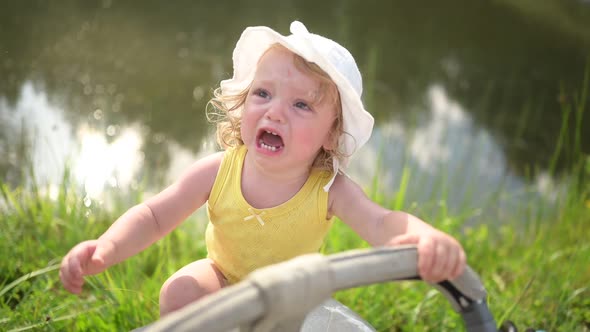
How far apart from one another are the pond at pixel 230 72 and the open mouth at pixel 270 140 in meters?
→ 0.91

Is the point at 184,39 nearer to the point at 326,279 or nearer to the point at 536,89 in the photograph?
the point at 536,89

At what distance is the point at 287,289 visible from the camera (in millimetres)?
717

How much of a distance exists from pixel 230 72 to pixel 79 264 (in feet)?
10.2

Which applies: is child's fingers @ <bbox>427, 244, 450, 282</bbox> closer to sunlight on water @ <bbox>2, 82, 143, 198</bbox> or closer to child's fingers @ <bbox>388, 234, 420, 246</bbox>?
child's fingers @ <bbox>388, 234, 420, 246</bbox>

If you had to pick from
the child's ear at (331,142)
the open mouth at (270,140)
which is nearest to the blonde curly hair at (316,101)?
the child's ear at (331,142)

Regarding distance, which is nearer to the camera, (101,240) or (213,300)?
(213,300)

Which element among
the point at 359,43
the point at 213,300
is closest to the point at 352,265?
the point at 213,300

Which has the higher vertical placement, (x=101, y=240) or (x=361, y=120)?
(x=361, y=120)

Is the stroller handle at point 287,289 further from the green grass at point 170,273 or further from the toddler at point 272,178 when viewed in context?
the green grass at point 170,273

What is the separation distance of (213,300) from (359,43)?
459 cm

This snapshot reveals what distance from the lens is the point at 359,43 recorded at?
5105 mm

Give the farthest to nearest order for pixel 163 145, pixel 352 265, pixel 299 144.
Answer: pixel 163 145 < pixel 299 144 < pixel 352 265

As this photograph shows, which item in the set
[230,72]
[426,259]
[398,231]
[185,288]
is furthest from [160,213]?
[230,72]

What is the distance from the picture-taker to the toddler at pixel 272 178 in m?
1.28
